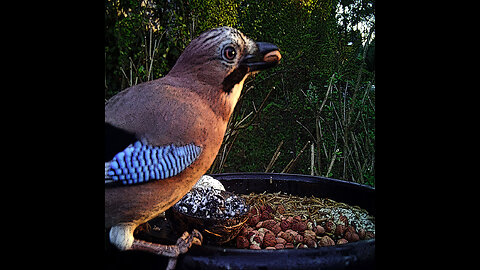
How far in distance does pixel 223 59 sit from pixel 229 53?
2 centimetres

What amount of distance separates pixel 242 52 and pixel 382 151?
0.49 m

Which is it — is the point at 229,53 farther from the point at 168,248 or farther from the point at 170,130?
the point at 168,248

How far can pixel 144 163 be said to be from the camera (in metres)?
0.89

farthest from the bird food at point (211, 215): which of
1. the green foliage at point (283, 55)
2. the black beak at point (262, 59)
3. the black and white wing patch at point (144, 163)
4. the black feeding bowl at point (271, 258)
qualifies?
the green foliage at point (283, 55)

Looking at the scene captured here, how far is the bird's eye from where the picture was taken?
3.39 ft

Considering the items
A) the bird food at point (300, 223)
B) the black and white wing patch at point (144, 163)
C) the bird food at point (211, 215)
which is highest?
the black and white wing patch at point (144, 163)

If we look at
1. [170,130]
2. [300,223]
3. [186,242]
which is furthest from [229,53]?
[300,223]

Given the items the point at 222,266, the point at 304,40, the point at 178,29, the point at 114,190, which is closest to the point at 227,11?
the point at 178,29

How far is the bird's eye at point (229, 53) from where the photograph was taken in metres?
1.03

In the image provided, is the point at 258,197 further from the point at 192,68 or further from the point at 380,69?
A: the point at 380,69

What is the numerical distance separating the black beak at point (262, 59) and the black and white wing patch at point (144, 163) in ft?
1.10

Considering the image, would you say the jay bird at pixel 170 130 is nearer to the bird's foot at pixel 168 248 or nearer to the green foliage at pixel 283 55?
the bird's foot at pixel 168 248

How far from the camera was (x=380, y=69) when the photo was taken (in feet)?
2.76

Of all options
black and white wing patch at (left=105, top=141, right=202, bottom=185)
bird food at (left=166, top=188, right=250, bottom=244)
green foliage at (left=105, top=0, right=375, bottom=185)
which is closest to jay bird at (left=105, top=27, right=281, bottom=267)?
black and white wing patch at (left=105, top=141, right=202, bottom=185)
